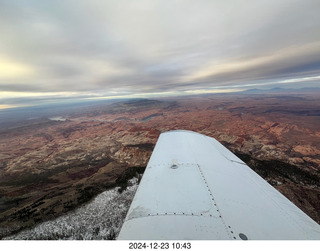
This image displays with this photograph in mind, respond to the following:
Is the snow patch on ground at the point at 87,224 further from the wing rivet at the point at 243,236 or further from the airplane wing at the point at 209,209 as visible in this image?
the wing rivet at the point at 243,236

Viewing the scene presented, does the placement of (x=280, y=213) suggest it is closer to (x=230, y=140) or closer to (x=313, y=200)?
(x=313, y=200)

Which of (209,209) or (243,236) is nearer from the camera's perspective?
(243,236)

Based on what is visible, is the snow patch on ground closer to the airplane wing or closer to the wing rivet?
the airplane wing

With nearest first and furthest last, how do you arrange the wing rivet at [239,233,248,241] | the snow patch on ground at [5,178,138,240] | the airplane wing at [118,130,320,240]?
the wing rivet at [239,233,248,241] < the airplane wing at [118,130,320,240] < the snow patch on ground at [5,178,138,240]

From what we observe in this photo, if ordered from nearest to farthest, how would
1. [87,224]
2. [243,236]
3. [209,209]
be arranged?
[243,236] → [209,209] → [87,224]

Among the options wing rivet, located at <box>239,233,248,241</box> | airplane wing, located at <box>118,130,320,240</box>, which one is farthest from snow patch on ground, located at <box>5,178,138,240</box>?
wing rivet, located at <box>239,233,248,241</box>

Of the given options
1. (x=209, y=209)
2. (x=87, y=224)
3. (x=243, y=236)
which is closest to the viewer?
(x=243, y=236)

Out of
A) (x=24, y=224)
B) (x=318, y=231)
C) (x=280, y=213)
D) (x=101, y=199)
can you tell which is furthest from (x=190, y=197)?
(x=24, y=224)

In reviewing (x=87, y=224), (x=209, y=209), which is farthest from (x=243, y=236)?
(x=87, y=224)

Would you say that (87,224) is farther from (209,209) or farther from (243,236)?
(243,236)
